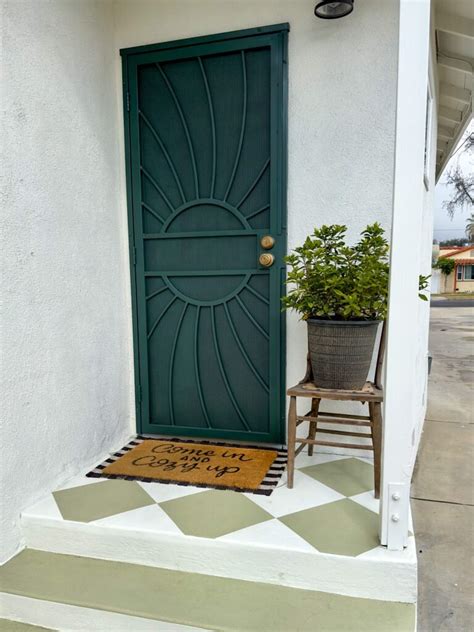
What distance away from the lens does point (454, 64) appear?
2.96m

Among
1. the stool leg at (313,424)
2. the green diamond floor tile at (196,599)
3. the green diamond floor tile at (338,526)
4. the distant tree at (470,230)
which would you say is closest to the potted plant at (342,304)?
the stool leg at (313,424)

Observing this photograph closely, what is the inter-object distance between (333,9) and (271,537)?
7.20 ft

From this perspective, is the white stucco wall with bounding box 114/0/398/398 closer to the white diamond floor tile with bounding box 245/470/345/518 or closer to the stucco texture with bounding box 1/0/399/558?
the stucco texture with bounding box 1/0/399/558

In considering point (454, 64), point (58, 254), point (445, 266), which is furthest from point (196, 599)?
point (445, 266)

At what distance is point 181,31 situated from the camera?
7.68ft

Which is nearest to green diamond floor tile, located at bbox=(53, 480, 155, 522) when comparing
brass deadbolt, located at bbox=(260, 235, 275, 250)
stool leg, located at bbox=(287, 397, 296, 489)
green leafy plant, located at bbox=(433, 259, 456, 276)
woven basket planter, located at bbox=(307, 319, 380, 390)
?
stool leg, located at bbox=(287, 397, 296, 489)

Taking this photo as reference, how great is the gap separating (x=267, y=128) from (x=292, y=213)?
1.45 feet

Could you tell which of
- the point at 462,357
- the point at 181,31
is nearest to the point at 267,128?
the point at 181,31

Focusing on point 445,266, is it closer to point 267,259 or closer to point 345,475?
point 267,259

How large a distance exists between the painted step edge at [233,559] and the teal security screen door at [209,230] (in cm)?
88

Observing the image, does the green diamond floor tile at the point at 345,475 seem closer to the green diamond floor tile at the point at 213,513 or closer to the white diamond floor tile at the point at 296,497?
the white diamond floor tile at the point at 296,497

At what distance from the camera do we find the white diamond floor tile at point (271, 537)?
1.51 m

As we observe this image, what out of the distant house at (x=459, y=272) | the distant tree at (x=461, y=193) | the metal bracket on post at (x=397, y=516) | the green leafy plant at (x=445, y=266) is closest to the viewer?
the metal bracket on post at (x=397, y=516)

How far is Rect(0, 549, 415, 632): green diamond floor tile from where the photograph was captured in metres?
1.33
